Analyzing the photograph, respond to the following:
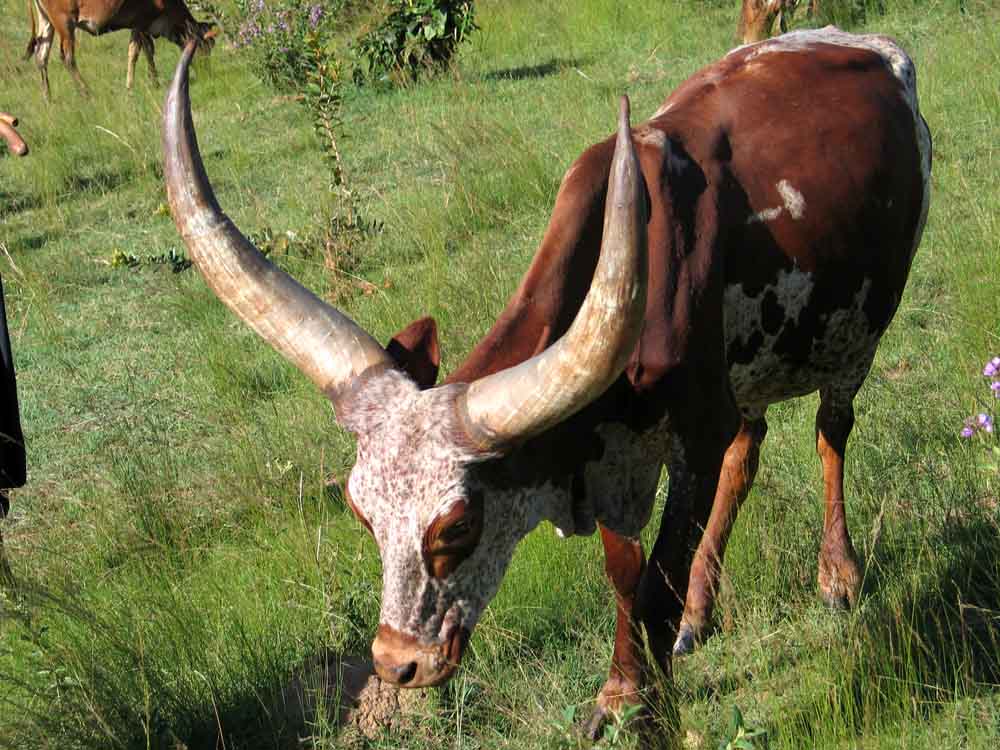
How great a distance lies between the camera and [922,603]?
3.65m

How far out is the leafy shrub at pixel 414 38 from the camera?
35.3ft

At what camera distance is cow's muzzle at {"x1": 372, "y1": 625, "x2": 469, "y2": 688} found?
282 centimetres

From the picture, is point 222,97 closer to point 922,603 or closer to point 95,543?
point 95,543

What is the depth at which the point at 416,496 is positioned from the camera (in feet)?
9.19

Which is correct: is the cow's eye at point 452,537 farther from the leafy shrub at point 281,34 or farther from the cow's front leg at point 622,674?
the leafy shrub at point 281,34

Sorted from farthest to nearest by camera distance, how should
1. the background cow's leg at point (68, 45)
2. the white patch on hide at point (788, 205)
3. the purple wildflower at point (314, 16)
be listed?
the background cow's leg at point (68, 45), the purple wildflower at point (314, 16), the white patch on hide at point (788, 205)

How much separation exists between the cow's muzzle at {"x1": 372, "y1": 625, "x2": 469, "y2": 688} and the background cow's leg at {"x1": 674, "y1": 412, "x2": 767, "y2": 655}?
112 cm

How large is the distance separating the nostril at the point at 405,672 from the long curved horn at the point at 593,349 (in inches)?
19.4

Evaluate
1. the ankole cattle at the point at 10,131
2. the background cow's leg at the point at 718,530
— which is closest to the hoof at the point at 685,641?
the background cow's leg at the point at 718,530

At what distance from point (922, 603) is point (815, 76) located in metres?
1.56

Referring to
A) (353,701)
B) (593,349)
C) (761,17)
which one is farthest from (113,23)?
(593,349)

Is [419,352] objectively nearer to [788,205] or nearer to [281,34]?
[788,205]

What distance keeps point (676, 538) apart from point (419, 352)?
80cm

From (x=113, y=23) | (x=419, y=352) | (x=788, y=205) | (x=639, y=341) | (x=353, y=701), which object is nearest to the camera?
(x=639, y=341)
